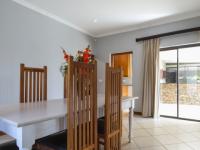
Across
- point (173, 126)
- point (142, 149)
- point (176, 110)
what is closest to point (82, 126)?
point (142, 149)

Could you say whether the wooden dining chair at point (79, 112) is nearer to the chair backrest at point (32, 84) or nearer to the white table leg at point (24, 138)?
the white table leg at point (24, 138)

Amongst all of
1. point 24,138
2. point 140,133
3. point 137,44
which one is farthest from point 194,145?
point 137,44

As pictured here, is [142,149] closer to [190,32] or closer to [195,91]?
[195,91]

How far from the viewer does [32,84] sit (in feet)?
7.12

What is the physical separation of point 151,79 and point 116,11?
6.73 ft

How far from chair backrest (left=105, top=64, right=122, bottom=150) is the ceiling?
2.06 meters

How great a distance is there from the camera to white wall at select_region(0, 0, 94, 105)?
9.90ft

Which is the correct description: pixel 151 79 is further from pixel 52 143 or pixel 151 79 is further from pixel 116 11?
pixel 52 143

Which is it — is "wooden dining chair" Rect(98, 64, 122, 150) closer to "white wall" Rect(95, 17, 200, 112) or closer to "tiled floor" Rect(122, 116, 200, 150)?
"tiled floor" Rect(122, 116, 200, 150)

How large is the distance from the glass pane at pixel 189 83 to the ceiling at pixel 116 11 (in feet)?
3.25

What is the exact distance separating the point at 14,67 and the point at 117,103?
2.34 m

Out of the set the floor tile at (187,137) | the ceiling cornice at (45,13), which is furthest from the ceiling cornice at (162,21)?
the floor tile at (187,137)

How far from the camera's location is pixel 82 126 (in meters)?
1.37

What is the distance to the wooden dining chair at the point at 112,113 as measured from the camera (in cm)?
174
